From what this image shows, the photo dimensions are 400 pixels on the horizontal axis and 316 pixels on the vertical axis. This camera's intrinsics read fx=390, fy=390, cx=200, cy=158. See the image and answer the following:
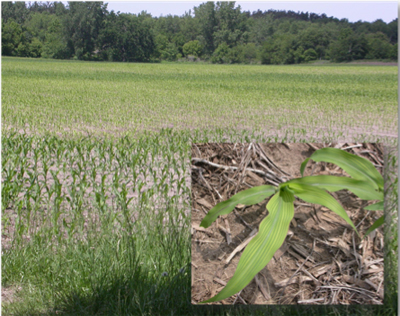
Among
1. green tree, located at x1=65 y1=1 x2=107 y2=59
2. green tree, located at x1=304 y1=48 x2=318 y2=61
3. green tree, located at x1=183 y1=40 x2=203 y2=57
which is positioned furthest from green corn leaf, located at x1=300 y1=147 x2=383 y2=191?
green tree, located at x1=304 y1=48 x2=318 y2=61

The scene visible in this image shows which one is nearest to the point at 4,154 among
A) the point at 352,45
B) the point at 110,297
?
the point at 110,297

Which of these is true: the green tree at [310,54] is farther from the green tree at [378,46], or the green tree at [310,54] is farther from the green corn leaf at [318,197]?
the green corn leaf at [318,197]

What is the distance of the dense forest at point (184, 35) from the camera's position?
1229 centimetres

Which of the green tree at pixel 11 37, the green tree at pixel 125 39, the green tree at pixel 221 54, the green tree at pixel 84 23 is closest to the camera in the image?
the green tree at pixel 11 37

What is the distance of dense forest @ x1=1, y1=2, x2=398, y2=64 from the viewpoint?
1229cm

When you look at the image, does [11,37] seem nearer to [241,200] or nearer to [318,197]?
[241,200]

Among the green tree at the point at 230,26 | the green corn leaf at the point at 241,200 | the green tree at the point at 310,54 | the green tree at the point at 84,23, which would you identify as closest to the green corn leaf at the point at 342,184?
the green corn leaf at the point at 241,200

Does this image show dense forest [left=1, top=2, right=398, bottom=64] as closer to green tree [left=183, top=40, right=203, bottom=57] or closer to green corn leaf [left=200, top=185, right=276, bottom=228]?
green tree [left=183, top=40, right=203, bottom=57]

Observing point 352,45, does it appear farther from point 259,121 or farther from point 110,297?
point 110,297

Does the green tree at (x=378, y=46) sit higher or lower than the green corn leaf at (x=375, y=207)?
higher

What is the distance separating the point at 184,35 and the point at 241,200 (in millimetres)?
11929

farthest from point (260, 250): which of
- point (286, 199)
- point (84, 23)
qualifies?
point (84, 23)

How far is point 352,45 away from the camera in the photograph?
58.6ft

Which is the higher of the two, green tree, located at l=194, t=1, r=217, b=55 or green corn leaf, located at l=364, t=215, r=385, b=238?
green tree, located at l=194, t=1, r=217, b=55
